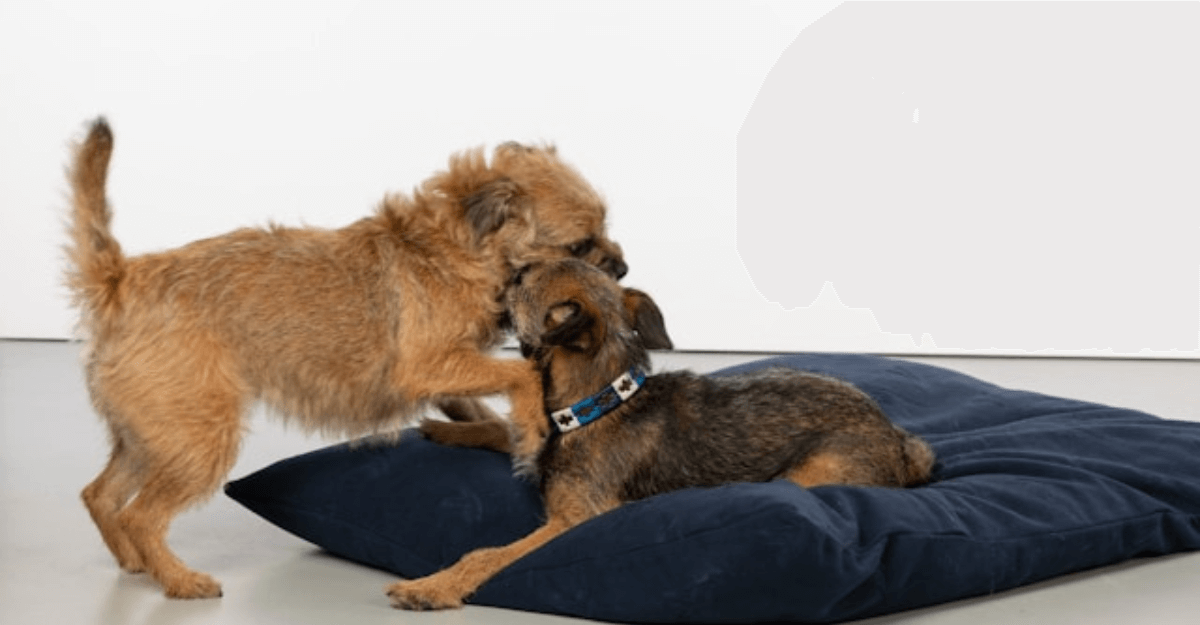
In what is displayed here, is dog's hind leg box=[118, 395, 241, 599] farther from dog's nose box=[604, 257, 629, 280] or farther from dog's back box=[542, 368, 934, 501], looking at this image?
dog's nose box=[604, 257, 629, 280]

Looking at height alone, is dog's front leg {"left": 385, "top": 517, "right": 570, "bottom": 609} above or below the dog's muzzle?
below

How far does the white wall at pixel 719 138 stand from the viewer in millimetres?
8508

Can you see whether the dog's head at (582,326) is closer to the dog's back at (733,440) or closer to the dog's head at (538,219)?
the dog's back at (733,440)

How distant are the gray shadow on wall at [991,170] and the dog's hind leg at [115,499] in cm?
454

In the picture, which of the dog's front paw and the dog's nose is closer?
the dog's front paw

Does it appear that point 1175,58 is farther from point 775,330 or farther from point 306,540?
point 306,540

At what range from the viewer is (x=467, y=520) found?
4680mm

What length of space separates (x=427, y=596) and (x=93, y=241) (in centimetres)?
128

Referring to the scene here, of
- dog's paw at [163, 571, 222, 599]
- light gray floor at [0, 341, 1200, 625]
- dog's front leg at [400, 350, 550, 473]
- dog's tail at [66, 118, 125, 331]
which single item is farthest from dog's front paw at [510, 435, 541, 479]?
dog's tail at [66, 118, 125, 331]

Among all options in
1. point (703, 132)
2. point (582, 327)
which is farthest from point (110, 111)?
point (582, 327)

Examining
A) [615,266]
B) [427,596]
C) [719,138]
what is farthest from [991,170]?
[427,596]

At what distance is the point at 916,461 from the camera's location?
4809 millimetres

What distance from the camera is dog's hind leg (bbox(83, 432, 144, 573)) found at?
479cm

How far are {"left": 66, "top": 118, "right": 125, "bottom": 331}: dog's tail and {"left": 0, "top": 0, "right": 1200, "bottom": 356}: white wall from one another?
150 inches
